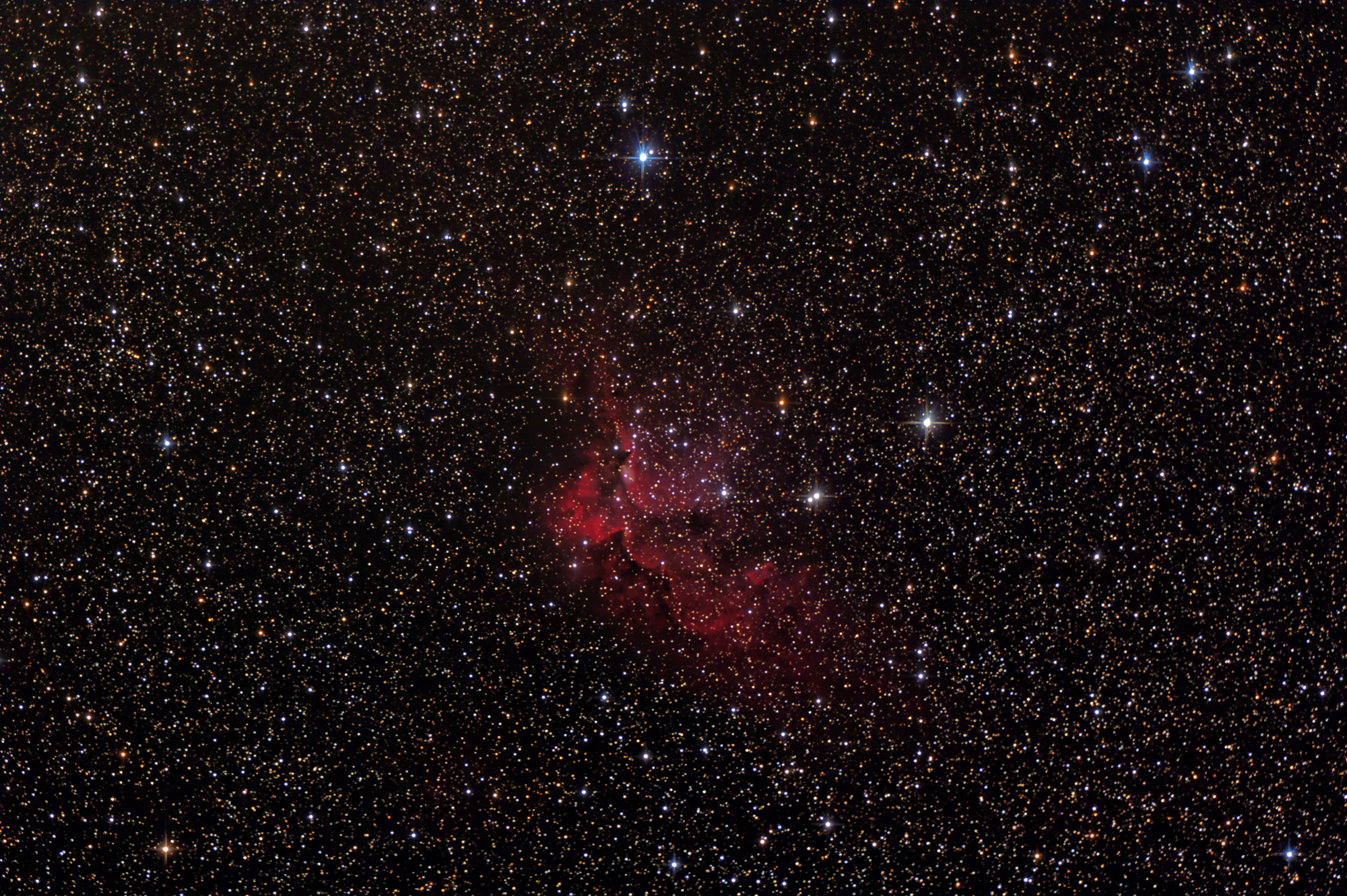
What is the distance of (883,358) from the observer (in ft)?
1.34

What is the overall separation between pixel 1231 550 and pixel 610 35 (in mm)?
470

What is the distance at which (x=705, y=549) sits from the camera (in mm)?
400

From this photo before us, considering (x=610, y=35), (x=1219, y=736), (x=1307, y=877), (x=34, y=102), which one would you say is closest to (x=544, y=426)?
(x=610, y=35)

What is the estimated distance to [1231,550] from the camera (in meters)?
0.43

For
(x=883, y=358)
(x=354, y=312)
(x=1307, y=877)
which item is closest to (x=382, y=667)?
(x=354, y=312)

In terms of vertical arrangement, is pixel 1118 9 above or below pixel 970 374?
above

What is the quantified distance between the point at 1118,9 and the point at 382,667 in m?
0.57

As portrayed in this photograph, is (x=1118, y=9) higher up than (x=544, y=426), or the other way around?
(x=1118, y=9)

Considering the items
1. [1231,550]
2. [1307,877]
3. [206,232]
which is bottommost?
[1307,877]

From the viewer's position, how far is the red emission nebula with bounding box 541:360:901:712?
0.40 meters

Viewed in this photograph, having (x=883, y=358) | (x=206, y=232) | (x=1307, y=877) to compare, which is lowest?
(x=1307, y=877)

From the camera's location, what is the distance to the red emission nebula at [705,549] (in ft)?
1.30

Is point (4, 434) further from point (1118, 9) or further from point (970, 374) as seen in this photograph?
point (1118, 9)

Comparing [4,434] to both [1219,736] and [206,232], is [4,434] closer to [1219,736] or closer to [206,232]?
[206,232]
